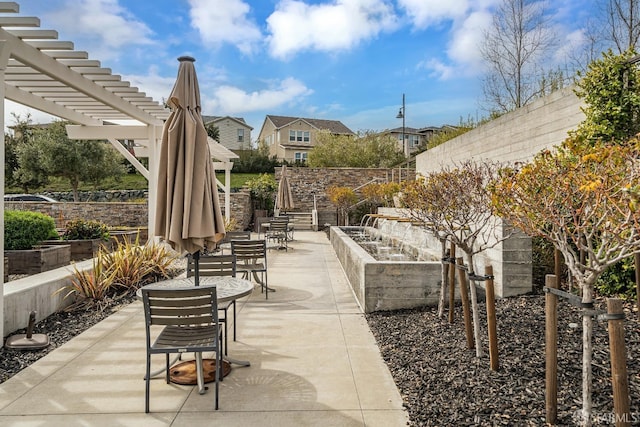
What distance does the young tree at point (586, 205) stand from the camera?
235 cm

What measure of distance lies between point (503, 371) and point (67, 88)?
7546 millimetres

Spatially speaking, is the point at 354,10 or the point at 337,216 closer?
the point at 354,10

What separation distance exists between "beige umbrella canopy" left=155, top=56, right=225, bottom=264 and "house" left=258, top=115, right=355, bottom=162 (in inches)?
1526

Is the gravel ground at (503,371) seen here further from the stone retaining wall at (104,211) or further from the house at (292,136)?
the house at (292,136)

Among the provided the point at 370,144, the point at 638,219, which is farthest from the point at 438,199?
the point at 370,144

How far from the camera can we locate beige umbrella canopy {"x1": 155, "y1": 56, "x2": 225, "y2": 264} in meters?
3.89

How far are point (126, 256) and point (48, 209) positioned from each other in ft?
45.0

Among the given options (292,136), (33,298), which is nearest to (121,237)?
(33,298)

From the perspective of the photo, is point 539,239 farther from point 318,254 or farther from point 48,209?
point 48,209

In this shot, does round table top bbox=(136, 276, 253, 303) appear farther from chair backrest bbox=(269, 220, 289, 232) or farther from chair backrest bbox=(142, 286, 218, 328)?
chair backrest bbox=(269, 220, 289, 232)

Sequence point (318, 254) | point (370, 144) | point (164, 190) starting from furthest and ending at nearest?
point (370, 144) < point (318, 254) < point (164, 190)

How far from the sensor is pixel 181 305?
321cm

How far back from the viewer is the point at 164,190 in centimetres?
402

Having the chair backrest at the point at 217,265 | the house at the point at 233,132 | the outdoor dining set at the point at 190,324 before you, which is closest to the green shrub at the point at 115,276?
the chair backrest at the point at 217,265
